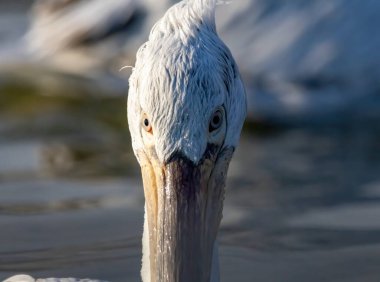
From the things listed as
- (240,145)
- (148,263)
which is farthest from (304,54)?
(148,263)

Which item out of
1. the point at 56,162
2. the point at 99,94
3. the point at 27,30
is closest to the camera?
the point at 56,162

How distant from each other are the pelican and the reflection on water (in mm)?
1597

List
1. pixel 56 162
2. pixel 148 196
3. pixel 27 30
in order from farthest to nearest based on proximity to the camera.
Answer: pixel 27 30, pixel 56 162, pixel 148 196

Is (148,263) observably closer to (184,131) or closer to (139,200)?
(184,131)

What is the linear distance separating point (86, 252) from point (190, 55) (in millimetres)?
2317

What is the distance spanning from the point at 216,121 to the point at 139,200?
297 centimetres

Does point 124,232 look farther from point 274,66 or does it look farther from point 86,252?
point 274,66

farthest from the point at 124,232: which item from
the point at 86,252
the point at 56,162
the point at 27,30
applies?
the point at 27,30

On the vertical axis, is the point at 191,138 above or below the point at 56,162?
below

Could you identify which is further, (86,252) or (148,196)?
(86,252)

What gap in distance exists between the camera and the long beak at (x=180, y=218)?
4.52 meters

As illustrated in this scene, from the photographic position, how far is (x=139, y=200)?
24.5 feet

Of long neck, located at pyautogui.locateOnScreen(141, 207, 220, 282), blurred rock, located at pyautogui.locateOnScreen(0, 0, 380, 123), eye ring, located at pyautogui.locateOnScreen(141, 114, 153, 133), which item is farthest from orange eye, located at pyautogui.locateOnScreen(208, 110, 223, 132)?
blurred rock, located at pyautogui.locateOnScreen(0, 0, 380, 123)

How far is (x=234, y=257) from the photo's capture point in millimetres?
6559
